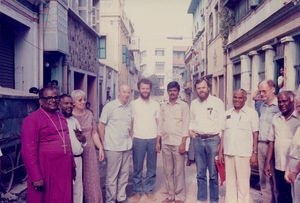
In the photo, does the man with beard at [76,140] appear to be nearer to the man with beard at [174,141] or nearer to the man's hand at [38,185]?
the man's hand at [38,185]

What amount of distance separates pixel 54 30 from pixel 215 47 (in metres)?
9.92

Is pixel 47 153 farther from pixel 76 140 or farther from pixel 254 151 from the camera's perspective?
pixel 254 151

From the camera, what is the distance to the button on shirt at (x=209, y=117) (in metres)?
4.68

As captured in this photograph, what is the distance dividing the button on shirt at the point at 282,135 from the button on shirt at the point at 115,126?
228cm

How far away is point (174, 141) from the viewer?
503cm

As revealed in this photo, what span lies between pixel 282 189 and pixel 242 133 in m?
0.93

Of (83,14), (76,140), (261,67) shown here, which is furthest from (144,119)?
(83,14)

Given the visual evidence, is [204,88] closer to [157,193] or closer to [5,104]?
[157,193]

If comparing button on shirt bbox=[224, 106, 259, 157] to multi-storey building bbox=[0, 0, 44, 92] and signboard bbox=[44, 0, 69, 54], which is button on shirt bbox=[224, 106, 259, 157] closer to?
multi-storey building bbox=[0, 0, 44, 92]

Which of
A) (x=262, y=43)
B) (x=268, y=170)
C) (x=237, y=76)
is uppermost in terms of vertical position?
(x=262, y=43)

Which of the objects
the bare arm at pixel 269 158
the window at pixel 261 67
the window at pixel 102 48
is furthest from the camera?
the window at pixel 102 48

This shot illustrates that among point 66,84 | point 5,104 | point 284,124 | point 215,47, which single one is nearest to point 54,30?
point 66,84

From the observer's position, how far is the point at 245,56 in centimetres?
1170

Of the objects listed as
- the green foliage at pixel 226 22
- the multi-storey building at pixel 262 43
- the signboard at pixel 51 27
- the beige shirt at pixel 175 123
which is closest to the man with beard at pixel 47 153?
the beige shirt at pixel 175 123
